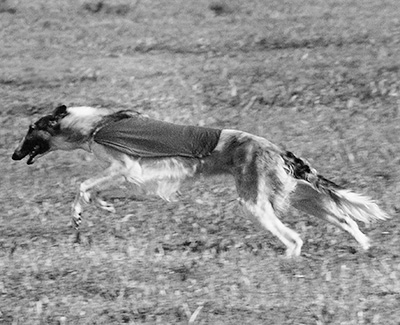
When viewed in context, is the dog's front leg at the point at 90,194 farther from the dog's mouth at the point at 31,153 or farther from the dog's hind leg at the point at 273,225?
the dog's hind leg at the point at 273,225

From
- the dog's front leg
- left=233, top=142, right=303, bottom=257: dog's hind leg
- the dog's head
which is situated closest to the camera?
left=233, top=142, right=303, bottom=257: dog's hind leg

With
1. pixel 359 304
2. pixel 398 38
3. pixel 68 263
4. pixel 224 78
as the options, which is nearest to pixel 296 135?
pixel 224 78

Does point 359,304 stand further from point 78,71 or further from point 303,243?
point 78,71

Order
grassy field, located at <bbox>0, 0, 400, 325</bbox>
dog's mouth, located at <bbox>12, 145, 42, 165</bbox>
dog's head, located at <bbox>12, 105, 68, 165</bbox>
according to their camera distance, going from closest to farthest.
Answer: grassy field, located at <bbox>0, 0, 400, 325</bbox>, dog's head, located at <bbox>12, 105, 68, 165</bbox>, dog's mouth, located at <bbox>12, 145, 42, 165</bbox>

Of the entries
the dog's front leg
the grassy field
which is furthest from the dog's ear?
the grassy field

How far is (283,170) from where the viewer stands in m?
9.21

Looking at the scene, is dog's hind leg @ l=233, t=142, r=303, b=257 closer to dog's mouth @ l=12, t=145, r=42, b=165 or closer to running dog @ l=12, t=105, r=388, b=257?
running dog @ l=12, t=105, r=388, b=257

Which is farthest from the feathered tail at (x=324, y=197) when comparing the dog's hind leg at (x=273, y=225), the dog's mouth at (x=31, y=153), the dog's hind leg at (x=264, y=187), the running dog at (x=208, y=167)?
the dog's mouth at (x=31, y=153)

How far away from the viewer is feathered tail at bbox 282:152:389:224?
30.7ft

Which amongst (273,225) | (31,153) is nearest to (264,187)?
(273,225)

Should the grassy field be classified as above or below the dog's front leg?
below

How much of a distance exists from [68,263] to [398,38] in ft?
28.9

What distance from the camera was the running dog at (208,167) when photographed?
30.3 ft

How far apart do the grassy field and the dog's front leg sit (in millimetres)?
471
